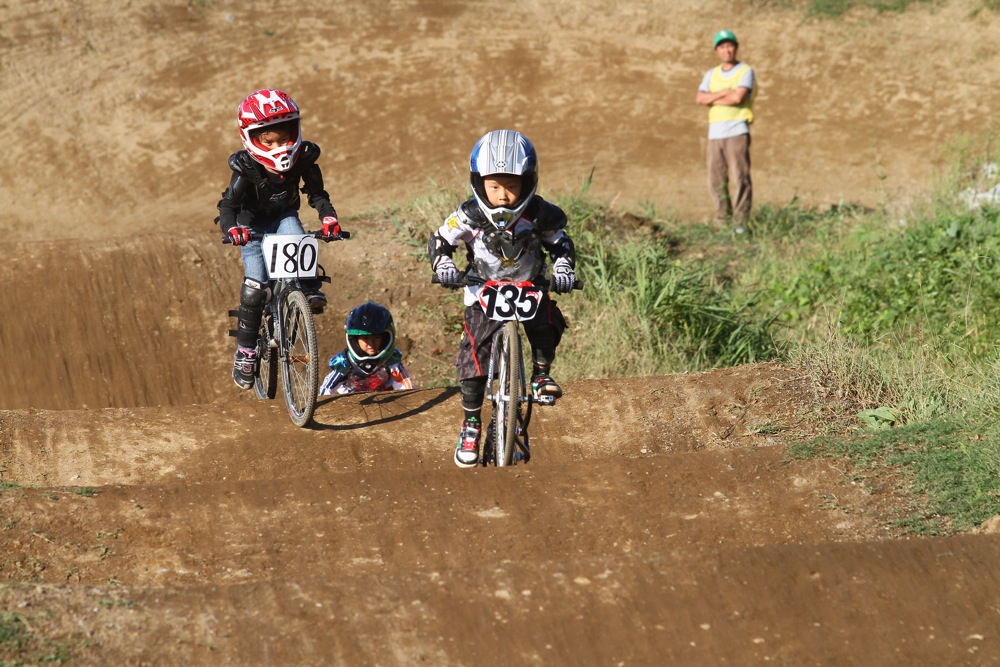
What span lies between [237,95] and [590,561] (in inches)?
539

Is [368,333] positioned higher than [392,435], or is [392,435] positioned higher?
[368,333]

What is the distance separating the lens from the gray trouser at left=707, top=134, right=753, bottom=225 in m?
12.6

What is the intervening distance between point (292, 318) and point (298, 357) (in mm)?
257

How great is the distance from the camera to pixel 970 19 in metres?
18.7

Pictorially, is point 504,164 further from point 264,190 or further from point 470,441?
point 264,190

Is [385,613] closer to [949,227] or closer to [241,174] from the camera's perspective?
[241,174]

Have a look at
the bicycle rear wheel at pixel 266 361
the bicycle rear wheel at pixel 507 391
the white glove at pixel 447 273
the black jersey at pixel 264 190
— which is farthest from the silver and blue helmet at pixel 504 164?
the bicycle rear wheel at pixel 266 361

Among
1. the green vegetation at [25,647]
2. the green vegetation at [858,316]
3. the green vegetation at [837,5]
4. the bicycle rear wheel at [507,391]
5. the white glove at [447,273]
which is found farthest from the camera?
the green vegetation at [837,5]

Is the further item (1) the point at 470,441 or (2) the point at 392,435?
(2) the point at 392,435

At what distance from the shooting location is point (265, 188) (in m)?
7.45

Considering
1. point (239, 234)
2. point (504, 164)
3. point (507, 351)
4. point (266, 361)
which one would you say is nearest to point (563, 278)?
point (507, 351)

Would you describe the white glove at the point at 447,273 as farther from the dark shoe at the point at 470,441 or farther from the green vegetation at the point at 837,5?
the green vegetation at the point at 837,5

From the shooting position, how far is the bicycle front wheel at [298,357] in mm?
7160

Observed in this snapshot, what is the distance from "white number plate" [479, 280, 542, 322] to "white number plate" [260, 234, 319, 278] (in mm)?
1531
